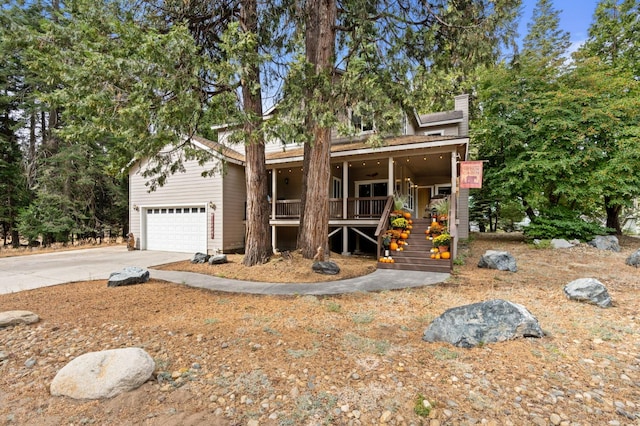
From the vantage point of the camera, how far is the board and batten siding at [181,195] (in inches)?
476

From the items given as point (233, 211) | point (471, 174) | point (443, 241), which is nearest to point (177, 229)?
point (233, 211)

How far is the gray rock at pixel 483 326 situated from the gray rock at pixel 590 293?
222cm

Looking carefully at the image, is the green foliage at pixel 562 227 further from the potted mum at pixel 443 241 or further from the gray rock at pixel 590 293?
the gray rock at pixel 590 293

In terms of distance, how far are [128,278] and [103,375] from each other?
15.0 feet

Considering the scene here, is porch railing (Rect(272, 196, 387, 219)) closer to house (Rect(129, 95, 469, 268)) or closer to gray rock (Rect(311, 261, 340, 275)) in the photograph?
house (Rect(129, 95, 469, 268))

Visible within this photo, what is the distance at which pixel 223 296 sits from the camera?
5.56 meters

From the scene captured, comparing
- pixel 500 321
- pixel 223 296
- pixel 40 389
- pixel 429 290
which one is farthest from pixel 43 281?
pixel 500 321

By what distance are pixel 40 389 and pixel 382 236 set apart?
773 cm

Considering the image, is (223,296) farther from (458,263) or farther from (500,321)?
(458,263)

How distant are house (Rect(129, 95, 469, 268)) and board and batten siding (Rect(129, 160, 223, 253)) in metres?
0.04

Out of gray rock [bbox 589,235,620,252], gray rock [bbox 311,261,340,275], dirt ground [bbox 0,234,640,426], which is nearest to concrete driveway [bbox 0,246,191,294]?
dirt ground [bbox 0,234,640,426]

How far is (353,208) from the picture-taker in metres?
11.0

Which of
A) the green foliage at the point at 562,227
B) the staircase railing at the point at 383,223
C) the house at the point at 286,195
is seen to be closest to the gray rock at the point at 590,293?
the staircase railing at the point at 383,223

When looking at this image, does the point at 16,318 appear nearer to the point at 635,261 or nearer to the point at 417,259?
the point at 417,259
